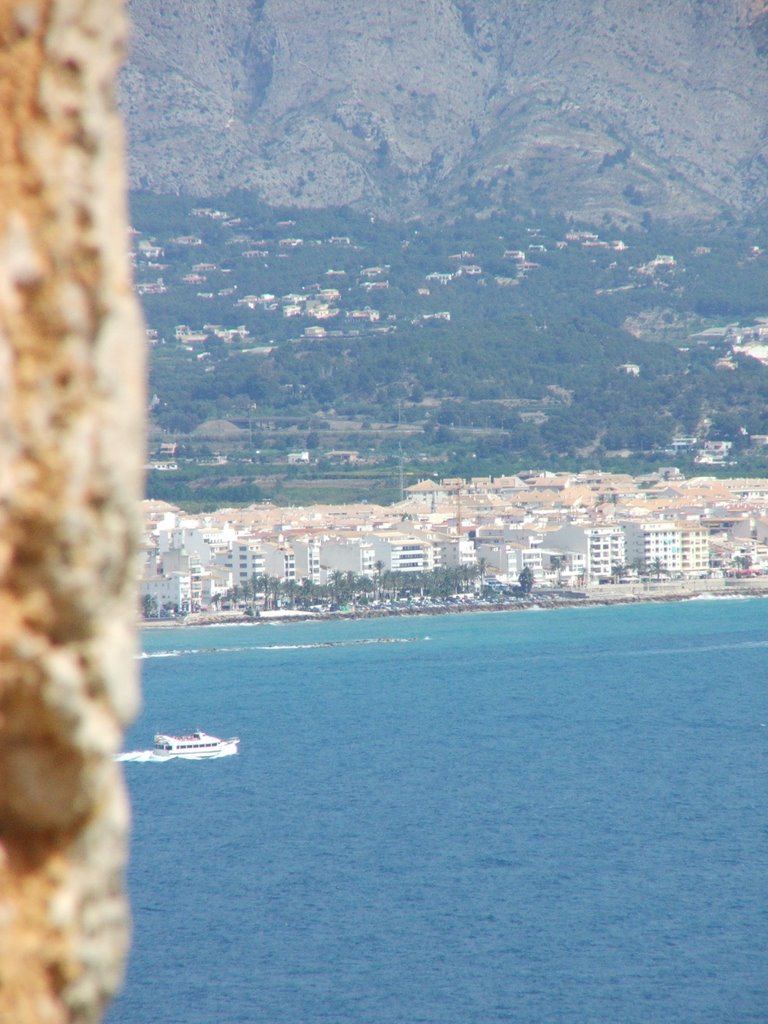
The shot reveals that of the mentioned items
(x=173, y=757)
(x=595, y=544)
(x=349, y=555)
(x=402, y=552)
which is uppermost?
(x=595, y=544)

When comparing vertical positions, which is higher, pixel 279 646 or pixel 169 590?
pixel 169 590

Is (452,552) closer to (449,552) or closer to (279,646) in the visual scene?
(449,552)

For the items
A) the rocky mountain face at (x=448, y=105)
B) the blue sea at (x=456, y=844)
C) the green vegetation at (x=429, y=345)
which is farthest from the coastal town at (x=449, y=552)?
the rocky mountain face at (x=448, y=105)

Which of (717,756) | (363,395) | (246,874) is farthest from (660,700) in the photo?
(363,395)

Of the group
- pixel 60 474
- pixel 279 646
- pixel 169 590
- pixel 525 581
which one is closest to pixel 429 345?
pixel 525 581

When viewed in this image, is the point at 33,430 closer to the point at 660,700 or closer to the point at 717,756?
the point at 717,756

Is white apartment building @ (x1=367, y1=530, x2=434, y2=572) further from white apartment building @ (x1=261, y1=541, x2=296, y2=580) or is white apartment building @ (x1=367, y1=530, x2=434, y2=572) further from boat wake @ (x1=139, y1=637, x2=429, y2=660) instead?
boat wake @ (x1=139, y1=637, x2=429, y2=660)

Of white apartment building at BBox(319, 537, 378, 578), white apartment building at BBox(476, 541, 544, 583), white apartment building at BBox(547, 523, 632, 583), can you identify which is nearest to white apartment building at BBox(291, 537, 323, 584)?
white apartment building at BBox(319, 537, 378, 578)
